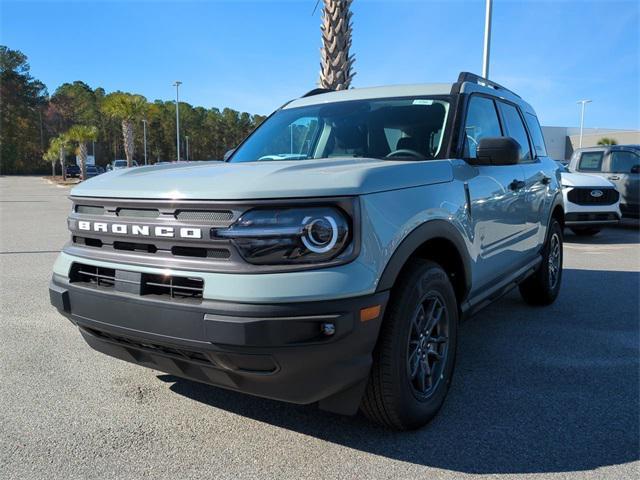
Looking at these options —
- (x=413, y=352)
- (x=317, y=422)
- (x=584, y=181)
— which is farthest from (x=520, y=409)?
(x=584, y=181)

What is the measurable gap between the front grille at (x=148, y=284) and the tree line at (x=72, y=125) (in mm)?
49891

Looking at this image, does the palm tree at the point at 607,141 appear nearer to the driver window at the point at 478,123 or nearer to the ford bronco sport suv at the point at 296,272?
the driver window at the point at 478,123

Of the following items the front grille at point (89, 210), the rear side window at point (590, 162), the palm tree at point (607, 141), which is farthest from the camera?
the palm tree at point (607, 141)

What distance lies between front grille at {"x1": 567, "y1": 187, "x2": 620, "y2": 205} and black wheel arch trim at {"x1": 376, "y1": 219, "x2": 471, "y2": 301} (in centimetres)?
845

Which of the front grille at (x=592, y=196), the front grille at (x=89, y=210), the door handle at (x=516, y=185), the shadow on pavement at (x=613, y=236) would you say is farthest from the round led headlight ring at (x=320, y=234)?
the shadow on pavement at (x=613, y=236)

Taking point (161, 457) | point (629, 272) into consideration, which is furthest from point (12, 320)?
point (629, 272)

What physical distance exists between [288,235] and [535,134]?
4077 millimetres

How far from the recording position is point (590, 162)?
12953mm

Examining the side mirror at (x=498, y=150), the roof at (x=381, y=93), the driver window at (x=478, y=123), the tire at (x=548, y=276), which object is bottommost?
the tire at (x=548, y=276)

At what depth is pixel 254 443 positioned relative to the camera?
269cm

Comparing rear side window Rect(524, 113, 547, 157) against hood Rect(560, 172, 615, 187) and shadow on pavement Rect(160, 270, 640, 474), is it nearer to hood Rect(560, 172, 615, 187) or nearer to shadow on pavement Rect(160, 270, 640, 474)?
shadow on pavement Rect(160, 270, 640, 474)

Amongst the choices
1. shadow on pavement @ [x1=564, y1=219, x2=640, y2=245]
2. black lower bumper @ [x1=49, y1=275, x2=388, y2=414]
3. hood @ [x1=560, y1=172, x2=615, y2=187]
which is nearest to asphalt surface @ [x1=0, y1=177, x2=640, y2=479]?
black lower bumper @ [x1=49, y1=275, x2=388, y2=414]

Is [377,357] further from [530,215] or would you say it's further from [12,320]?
[12,320]

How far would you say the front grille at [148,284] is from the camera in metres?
2.29
